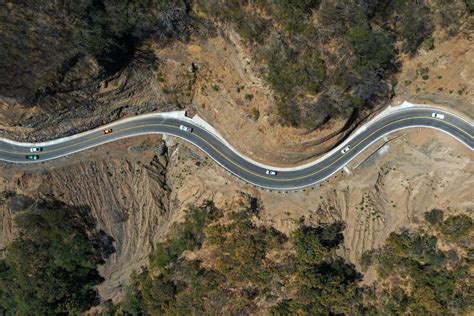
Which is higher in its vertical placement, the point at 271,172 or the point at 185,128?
the point at 185,128

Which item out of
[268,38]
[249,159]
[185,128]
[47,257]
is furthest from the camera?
[185,128]

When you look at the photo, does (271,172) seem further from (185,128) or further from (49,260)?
(49,260)

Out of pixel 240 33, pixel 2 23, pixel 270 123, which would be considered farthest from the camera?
pixel 270 123

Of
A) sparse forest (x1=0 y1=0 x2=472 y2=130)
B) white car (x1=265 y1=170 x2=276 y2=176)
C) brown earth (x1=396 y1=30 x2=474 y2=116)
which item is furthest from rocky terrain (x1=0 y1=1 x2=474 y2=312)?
white car (x1=265 y1=170 x2=276 y2=176)

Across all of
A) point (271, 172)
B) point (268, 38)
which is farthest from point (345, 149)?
point (268, 38)

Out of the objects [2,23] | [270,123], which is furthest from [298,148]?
[2,23]

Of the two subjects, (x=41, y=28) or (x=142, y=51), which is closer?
(x=41, y=28)

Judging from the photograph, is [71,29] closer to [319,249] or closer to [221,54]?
[221,54]
